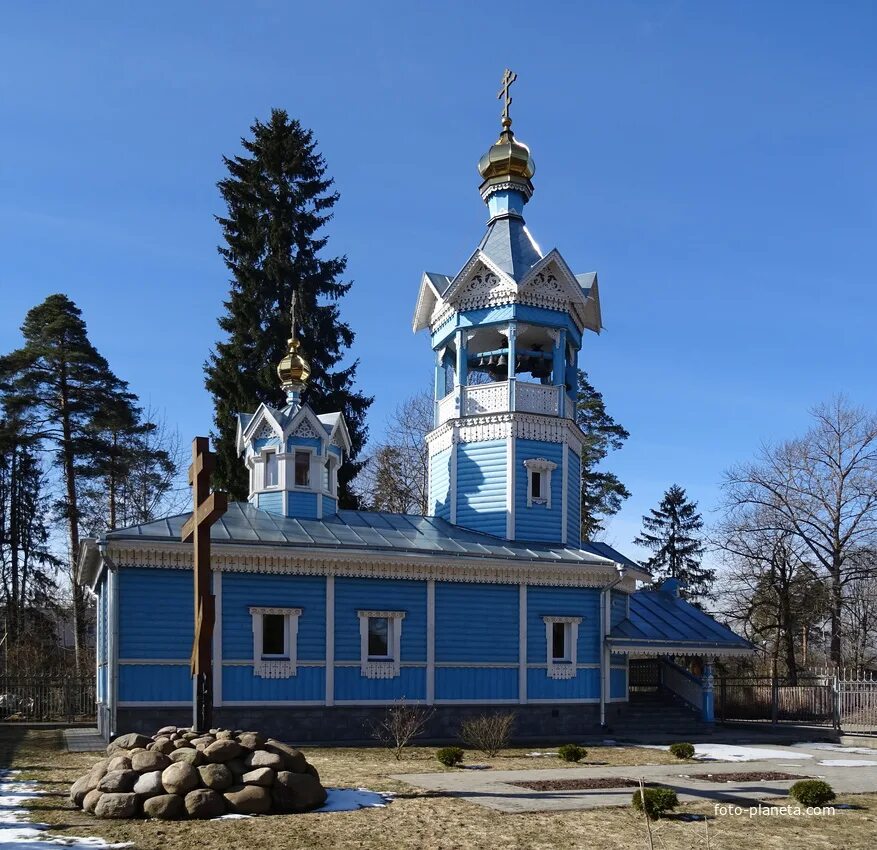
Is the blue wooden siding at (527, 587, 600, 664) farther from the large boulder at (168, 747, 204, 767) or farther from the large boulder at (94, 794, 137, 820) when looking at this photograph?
the large boulder at (94, 794, 137, 820)

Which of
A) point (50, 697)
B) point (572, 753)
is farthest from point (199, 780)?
point (50, 697)

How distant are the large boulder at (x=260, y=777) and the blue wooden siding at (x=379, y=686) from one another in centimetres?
934

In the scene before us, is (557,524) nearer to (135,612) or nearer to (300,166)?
(135,612)

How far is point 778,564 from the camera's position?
35750 mm

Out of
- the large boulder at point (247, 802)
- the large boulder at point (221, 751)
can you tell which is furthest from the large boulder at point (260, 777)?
the large boulder at point (221, 751)

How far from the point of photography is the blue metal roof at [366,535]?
65.1ft

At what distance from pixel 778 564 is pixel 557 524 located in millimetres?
15349

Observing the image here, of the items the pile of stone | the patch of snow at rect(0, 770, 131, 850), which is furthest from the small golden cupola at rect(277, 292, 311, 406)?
the pile of stone

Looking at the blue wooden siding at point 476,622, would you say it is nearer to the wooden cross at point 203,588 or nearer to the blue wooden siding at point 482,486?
the blue wooden siding at point 482,486

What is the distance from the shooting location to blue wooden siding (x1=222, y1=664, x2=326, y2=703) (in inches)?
763

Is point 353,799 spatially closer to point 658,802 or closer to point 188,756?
point 188,756

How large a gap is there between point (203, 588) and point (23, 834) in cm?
345

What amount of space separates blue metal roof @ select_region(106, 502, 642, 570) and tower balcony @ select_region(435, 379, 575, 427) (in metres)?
2.92

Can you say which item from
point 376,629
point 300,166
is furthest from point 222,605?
point 300,166
